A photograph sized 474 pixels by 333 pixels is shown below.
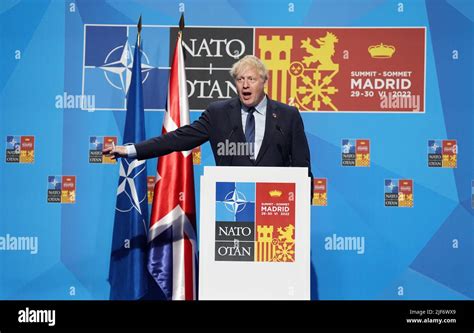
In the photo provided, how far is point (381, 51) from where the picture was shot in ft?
18.4

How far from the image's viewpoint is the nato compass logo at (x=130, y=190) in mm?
5297

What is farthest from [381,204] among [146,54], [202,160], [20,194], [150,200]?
[20,194]

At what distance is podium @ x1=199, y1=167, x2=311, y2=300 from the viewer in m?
3.50

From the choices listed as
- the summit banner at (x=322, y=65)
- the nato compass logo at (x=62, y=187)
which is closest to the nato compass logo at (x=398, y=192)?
the summit banner at (x=322, y=65)

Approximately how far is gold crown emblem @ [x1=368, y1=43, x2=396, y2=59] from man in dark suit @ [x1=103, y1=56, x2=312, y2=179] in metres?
1.69

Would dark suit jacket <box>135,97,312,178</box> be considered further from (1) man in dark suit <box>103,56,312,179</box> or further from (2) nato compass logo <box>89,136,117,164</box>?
(2) nato compass logo <box>89,136,117,164</box>

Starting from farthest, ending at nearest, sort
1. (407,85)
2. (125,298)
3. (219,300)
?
(407,85)
(125,298)
(219,300)

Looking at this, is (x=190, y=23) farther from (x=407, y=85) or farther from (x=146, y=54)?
(x=407, y=85)

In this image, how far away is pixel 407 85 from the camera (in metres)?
5.59

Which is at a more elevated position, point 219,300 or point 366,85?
point 366,85

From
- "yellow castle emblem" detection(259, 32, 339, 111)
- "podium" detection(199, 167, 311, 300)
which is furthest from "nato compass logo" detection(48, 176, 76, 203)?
"podium" detection(199, 167, 311, 300)

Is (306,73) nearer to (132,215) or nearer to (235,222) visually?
(132,215)

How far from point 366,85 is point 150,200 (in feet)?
6.49

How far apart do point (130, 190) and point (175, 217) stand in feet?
1.42
